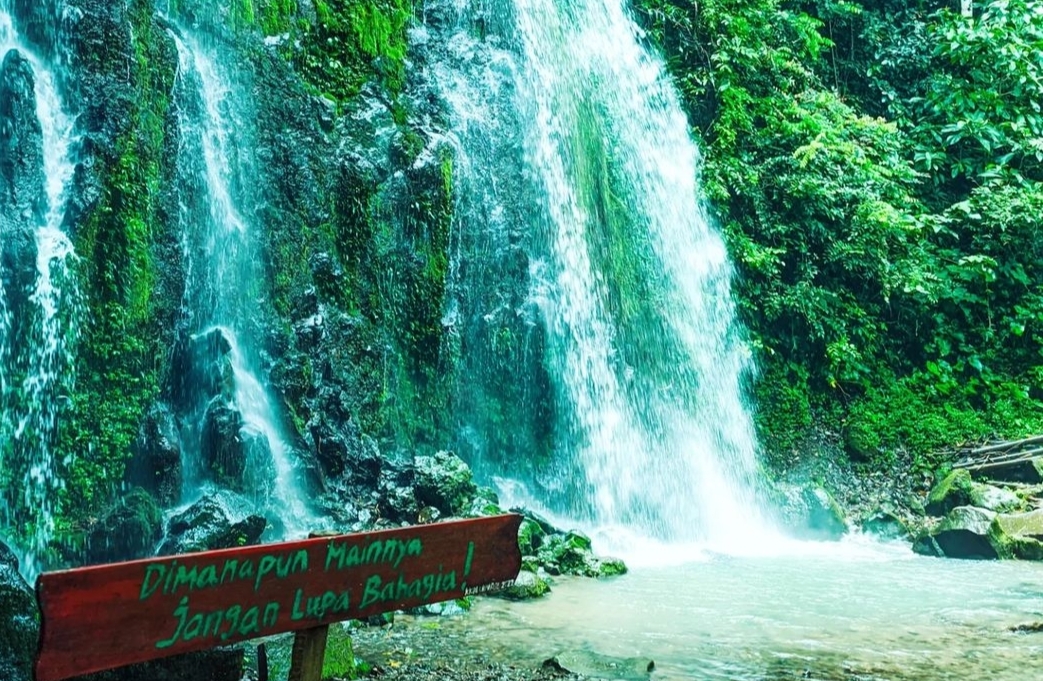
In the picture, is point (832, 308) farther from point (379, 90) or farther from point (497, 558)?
point (497, 558)

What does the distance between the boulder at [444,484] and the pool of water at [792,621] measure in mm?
1688

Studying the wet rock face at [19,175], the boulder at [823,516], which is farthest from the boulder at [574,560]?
the wet rock face at [19,175]

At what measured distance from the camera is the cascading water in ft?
27.0

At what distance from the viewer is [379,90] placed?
1078 centimetres

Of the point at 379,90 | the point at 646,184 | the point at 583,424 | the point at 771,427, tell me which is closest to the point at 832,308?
the point at 771,427

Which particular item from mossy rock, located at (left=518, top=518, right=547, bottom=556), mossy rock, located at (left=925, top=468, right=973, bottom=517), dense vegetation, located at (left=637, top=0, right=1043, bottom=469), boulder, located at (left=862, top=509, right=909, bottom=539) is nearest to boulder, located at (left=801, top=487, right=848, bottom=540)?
boulder, located at (left=862, top=509, right=909, bottom=539)

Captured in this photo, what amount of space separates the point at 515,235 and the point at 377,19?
330cm

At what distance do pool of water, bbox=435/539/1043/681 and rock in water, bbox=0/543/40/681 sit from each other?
92.0 inches

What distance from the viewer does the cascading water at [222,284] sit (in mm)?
8242

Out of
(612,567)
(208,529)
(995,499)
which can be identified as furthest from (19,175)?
(995,499)

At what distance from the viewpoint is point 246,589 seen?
266 cm

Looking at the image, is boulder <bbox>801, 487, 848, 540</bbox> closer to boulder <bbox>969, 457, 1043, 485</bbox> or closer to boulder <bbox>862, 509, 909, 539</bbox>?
boulder <bbox>862, 509, 909, 539</bbox>

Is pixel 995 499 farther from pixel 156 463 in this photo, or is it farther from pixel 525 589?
pixel 156 463

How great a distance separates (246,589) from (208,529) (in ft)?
14.3
